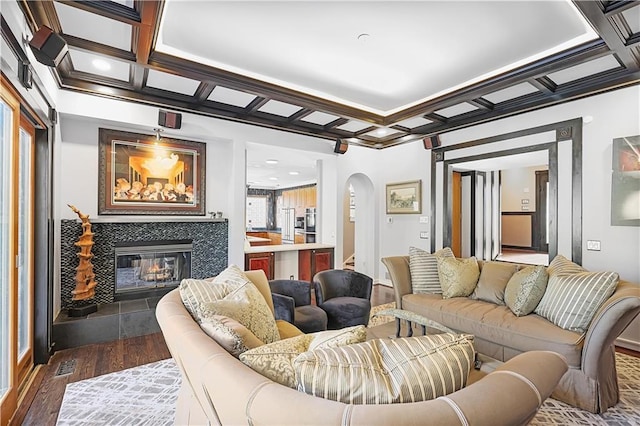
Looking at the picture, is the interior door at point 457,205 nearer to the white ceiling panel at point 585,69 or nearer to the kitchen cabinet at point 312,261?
the kitchen cabinet at point 312,261

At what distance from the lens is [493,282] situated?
3.23 metres

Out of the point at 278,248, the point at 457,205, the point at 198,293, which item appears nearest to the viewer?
the point at 198,293

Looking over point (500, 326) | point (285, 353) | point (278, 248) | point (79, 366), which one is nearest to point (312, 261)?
point (278, 248)

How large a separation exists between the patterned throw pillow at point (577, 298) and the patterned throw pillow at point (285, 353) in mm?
2030

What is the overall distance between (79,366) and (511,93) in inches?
202

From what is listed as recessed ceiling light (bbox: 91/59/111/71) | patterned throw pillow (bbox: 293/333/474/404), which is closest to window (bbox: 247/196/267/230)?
recessed ceiling light (bbox: 91/59/111/71)

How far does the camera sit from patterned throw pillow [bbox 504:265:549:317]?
8.92ft

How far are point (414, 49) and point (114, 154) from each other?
3529 mm

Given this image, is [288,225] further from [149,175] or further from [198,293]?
[198,293]

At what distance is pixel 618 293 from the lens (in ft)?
7.34

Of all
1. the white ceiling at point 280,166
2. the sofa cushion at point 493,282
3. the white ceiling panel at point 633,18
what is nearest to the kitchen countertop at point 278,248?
the white ceiling at point 280,166

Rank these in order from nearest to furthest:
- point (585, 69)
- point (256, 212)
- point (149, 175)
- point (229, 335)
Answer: point (229, 335)
point (585, 69)
point (149, 175)
point (256, 212)

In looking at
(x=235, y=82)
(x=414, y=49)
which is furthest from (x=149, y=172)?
(x=414, y=49)

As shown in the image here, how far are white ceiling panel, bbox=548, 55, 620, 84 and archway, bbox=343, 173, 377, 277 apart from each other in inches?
128
